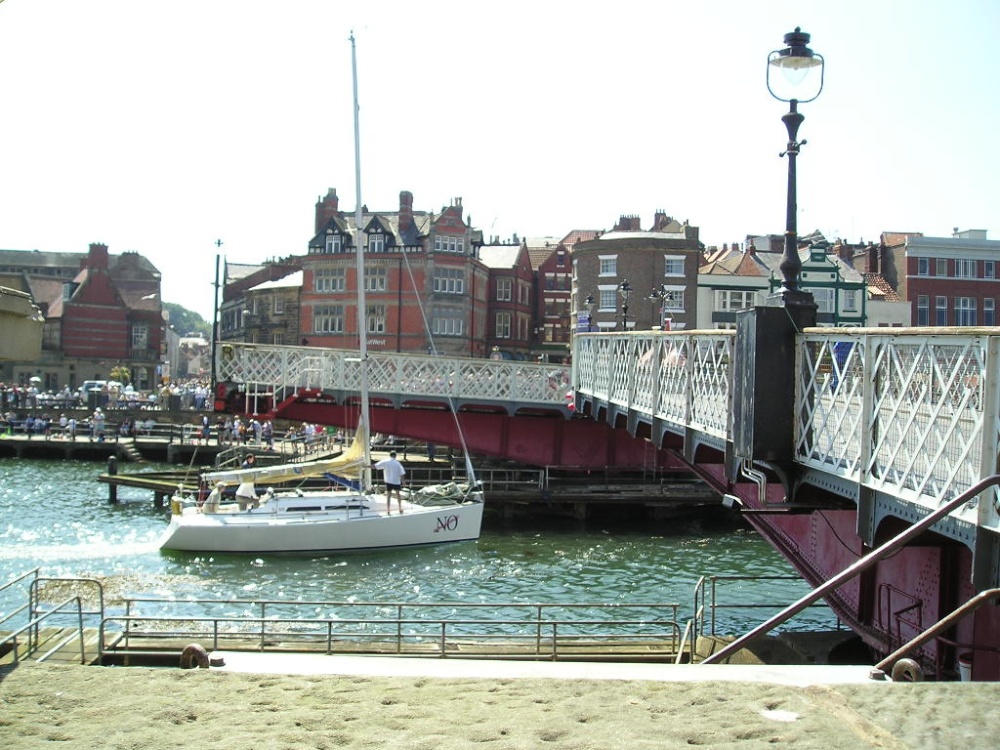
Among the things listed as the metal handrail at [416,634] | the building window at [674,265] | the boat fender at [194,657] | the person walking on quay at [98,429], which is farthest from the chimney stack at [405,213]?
the boat fender at [194,657]

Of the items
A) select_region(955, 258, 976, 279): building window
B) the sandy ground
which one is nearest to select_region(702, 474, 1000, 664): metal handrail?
the sandy ground

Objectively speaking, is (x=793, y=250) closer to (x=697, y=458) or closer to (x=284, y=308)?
(x=697, y=458)

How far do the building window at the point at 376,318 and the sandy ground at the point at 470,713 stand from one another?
6236 cm

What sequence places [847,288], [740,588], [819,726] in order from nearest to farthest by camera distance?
[819,726]
[740,588]
[847,288]

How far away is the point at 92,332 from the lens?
9206 centimetres

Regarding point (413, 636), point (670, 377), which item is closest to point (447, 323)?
point (670, 377)

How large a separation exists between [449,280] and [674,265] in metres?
16.5

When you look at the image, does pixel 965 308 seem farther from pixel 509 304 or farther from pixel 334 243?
pixel 334 243

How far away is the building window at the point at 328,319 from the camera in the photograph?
71.2m

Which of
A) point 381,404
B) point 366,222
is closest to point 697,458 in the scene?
point 381,404

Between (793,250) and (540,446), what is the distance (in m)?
25.8

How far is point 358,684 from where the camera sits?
7629mm

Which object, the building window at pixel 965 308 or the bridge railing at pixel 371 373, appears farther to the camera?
the building window at pixel 965 308

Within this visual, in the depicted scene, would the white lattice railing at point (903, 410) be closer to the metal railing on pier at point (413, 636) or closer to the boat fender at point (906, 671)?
the boat fender at point (906, 671)
